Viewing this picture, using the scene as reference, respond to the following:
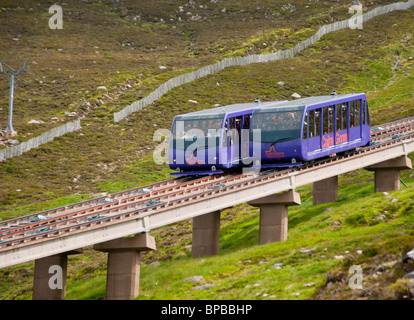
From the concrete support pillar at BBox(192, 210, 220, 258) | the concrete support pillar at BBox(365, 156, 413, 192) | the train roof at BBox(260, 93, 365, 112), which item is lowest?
the concrete support pillar at BBox(192, 210, 220, 258)

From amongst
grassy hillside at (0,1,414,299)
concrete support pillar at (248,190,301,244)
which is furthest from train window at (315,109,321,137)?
grassy hillside at (0,1,414,299)

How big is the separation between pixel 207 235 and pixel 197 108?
4324 cm

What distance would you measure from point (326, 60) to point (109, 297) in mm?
75417

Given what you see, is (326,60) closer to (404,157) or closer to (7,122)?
(7,122)

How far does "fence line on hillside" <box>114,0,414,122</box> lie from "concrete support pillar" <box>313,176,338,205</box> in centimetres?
3528

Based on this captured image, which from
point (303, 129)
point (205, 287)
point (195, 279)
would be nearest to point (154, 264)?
point (195, 279)

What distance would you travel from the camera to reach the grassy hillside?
33469 millimetres

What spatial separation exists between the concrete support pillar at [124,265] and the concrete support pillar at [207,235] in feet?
20.7

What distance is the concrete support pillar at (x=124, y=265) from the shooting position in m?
34.3

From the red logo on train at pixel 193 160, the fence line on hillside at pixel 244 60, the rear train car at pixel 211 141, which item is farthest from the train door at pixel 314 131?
the fence line on hillside at pixel 244 60

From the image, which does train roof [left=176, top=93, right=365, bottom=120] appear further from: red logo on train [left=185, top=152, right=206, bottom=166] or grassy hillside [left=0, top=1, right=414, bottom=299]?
grassy hillside [left=0, top=1, right=414, bottom=299]

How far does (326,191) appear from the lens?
153 feet

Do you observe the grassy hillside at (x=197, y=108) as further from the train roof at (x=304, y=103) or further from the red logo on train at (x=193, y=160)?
the train roof at (x=304, y=103)

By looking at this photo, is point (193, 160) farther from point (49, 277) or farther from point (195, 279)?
point (49, 277)
